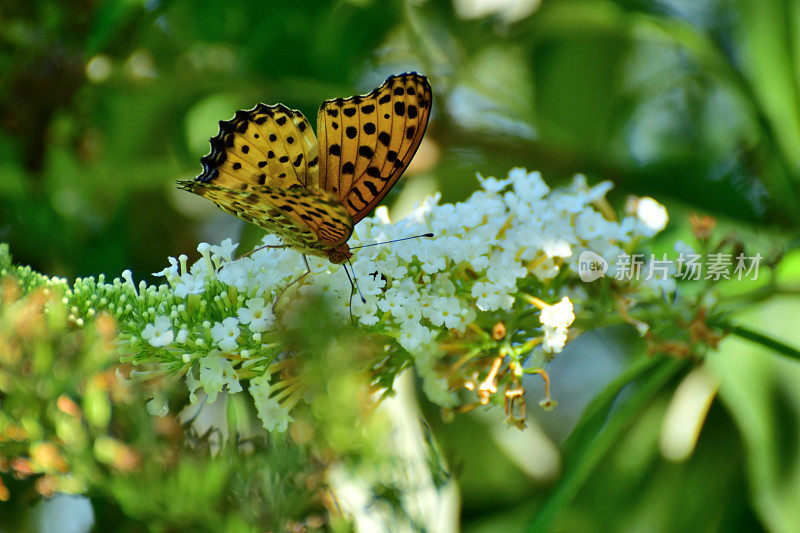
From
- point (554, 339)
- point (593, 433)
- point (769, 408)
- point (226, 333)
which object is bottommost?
point (769, 408)

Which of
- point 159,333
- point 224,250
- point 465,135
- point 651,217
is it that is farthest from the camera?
point 465,135

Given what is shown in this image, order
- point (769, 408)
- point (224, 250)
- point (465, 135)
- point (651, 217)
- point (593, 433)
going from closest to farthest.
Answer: point (224, 250)
point (651, 217)
point (593, 433)
point (769, 408)
point (465, 135)

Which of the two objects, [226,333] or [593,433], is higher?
[226,333]

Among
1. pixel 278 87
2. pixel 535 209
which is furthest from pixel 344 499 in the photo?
pixel 278 87

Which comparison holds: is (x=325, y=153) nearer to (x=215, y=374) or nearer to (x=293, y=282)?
(x=293, y=282)

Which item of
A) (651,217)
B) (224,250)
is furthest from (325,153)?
(651,217)

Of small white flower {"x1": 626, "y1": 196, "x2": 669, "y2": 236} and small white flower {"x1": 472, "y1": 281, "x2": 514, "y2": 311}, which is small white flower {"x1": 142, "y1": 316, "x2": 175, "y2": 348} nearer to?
small white flower {"x1": 472, "y1": 281, "x2": 514, "y2": 311}

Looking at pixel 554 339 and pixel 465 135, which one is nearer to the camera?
pixel 554 339
